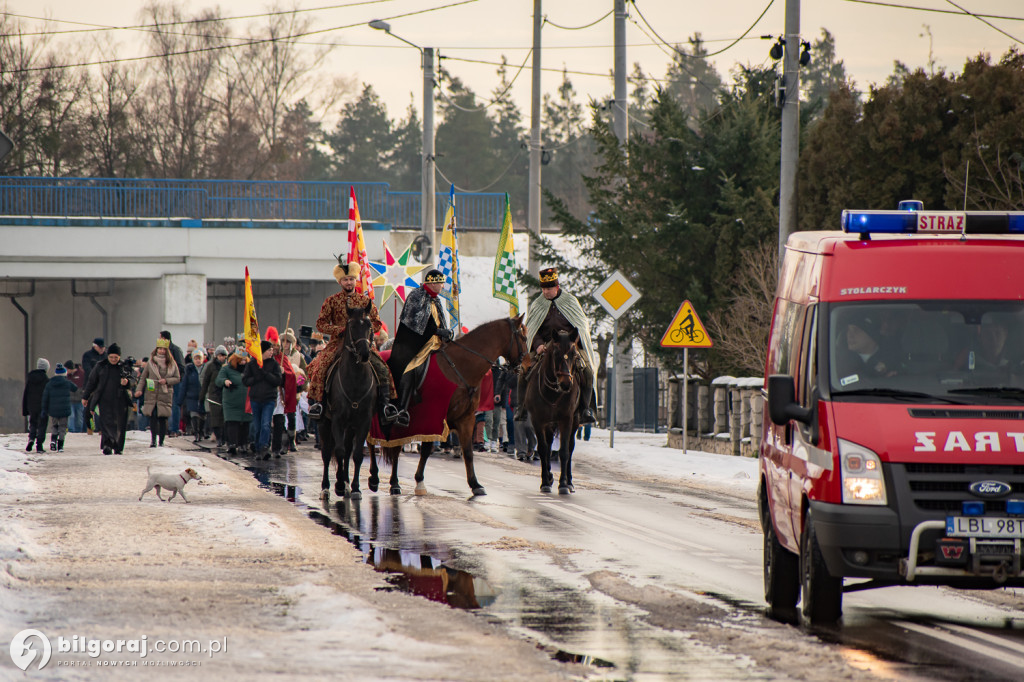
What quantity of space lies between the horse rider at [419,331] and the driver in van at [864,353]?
8209mm

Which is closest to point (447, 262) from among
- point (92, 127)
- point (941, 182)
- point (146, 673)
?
point (941, 182)

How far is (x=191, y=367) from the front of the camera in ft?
95.9

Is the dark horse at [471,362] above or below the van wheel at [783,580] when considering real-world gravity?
above

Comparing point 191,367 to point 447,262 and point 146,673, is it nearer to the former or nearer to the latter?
point 447,262

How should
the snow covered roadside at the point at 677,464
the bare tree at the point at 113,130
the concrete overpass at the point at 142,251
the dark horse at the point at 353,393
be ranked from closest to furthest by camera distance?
the dark horse at the point at 353,393 → the snow covered roadside at the point at 677,464 → the concrete overpass at the point at 142,251 → the bare tree at the point at 113,130

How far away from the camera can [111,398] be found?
1009 inches

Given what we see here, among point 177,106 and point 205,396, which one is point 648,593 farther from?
point 177,106

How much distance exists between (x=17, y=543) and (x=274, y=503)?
4452mm

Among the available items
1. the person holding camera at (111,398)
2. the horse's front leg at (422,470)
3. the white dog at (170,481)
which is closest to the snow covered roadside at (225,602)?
the white dog at (170,481)

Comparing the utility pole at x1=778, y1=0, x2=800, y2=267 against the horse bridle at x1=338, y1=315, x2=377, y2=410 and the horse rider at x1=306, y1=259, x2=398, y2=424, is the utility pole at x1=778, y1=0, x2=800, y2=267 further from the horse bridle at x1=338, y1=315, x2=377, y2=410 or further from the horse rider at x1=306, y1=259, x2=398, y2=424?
the horse bridle at x1=338, y1=315, x2=377, y2=410

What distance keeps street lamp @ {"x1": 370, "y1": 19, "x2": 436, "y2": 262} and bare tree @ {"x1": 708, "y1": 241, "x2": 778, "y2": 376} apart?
10463 mm

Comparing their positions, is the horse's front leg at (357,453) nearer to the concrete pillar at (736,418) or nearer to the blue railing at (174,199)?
the concrete pillar at (736,418)

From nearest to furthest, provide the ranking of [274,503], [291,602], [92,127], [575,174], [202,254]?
[291,602]
[274,503]
[202,254]
[92,127]
[575,174]

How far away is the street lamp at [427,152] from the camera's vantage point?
36.1 metres
